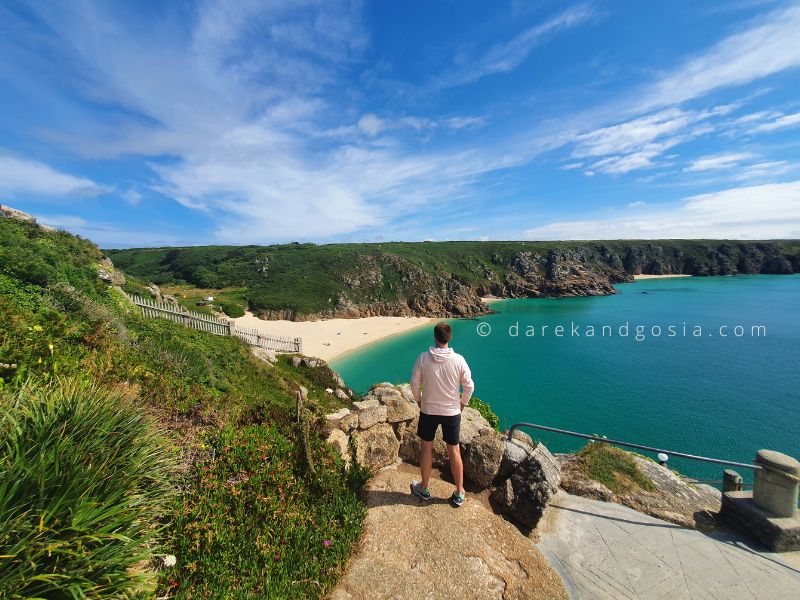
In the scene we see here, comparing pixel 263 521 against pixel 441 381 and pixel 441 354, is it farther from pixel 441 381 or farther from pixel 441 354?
pixel 441 354

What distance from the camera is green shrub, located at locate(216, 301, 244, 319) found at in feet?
156

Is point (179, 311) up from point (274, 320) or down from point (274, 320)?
up

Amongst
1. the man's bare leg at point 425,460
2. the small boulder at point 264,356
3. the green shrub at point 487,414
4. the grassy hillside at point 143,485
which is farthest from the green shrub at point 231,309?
the man's bare leg at point 425,460

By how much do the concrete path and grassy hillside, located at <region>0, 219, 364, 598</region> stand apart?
295cm

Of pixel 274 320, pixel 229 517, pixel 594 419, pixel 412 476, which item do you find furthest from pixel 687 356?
pixel 274 320

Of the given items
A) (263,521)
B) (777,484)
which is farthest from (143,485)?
(777,484)

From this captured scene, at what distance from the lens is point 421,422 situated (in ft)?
16.6

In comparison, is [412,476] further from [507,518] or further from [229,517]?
[229,517]

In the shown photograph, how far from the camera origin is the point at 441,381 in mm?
4801

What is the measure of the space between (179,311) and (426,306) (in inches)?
2099

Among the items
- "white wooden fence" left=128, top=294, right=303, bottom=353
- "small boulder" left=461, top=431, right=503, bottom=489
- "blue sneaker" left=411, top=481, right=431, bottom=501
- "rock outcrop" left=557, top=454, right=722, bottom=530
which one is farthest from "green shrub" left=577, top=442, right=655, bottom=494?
"white wooden fence" left=128, top=294, right=303, bottom=353

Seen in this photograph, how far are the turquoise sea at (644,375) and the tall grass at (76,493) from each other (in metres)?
19.9

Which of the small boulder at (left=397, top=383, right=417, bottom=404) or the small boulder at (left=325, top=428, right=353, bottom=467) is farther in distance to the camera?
the small boulder at (left=397, top=383, right=417, bottom=404)

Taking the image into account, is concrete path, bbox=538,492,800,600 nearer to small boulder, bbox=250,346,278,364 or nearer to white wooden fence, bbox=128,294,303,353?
small boulder, bbox=250,346,278,364
